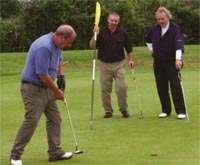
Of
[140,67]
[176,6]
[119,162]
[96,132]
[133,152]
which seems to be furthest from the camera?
[176,6]

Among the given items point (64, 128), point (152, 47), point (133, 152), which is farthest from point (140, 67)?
point (133, 152)

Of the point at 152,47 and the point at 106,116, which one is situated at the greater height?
the point at 152,47

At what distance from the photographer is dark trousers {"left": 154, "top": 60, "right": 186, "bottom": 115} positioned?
9.87 m

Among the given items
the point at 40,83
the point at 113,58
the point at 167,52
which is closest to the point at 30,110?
the point at 40,83

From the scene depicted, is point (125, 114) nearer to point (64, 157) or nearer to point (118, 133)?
point (118, 133)

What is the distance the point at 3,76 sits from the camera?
1908 centimetres

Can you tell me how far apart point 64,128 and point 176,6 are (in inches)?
1089

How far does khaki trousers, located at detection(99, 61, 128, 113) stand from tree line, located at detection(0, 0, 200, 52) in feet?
75.9

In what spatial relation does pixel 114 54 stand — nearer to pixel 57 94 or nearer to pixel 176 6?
pixel 57 94

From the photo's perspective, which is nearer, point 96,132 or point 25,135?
point 25,135

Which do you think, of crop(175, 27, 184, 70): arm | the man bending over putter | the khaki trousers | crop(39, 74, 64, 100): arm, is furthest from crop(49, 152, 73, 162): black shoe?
the khaki trousers

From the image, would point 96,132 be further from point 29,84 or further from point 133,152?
point 29,84

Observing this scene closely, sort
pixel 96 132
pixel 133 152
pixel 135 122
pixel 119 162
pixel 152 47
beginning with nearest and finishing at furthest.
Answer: pixel 119 162
pixel 133 152
pixel 96 132
pixel 135 122
pixel 152 47

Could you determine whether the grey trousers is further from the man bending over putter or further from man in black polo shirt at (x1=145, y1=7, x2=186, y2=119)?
man in black polo shirt at (x1=145, y1=7, x2=186, y2=119)
